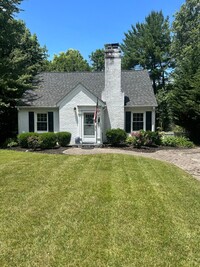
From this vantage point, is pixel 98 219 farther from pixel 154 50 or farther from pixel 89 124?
pixel 154 50

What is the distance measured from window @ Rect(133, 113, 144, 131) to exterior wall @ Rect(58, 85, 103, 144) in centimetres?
252

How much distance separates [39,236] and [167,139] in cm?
1366

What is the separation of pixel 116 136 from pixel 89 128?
1907mm

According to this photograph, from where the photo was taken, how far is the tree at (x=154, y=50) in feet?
109

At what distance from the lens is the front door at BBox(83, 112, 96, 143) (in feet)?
51.5

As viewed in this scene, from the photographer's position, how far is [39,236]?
3639 mm

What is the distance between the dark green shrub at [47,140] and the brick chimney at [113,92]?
14.0 ft

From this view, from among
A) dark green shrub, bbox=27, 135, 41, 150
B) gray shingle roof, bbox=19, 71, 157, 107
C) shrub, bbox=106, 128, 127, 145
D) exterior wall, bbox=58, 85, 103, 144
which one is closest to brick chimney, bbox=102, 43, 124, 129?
gray shingle roof, bbox=19, 71, 157, 107

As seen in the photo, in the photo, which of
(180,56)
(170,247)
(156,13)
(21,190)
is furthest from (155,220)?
(156,13)

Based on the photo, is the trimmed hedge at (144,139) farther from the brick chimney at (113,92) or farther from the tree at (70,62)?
the tree at (70,62)

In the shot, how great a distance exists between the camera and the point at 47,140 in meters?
14.0

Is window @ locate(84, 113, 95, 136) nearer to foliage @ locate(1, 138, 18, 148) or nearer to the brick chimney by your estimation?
the brick chimney

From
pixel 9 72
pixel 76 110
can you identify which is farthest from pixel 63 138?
pixel 9 72

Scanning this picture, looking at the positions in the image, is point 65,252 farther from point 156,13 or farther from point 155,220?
point 156,13
